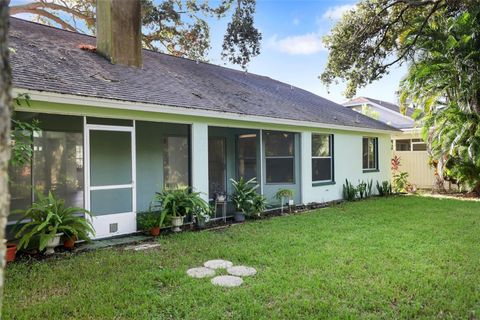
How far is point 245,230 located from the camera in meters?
8.16

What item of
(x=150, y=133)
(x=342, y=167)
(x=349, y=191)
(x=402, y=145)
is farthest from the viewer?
(x=402, y=145)

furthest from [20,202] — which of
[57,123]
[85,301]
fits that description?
[85,301]

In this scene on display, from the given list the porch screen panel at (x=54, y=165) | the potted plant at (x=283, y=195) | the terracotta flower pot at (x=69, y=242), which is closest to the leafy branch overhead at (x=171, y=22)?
the potted plant at (x=283, y=195)

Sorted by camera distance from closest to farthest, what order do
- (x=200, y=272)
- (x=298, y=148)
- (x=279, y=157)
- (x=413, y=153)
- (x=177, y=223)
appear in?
(x=200, y=272) < (x=177, y=223) < (x=279, y=157) < (x=298, y=148) < (x=413, y=153)

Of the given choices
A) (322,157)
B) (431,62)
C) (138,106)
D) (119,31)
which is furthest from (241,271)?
(431,62)

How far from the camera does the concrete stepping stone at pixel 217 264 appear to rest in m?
5.41

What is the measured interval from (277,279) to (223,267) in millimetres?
935

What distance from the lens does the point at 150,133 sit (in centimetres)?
951

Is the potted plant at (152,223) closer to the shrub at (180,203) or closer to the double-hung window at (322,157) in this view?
the shrub at (180,203)

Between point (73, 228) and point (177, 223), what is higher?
point (73, 228)

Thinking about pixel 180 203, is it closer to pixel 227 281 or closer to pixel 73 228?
pixel 73 228

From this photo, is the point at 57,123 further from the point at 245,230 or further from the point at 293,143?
the point at 293,143

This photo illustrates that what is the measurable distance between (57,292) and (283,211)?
7.28 meters

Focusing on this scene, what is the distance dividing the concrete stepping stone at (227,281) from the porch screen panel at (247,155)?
6407 millimetres
